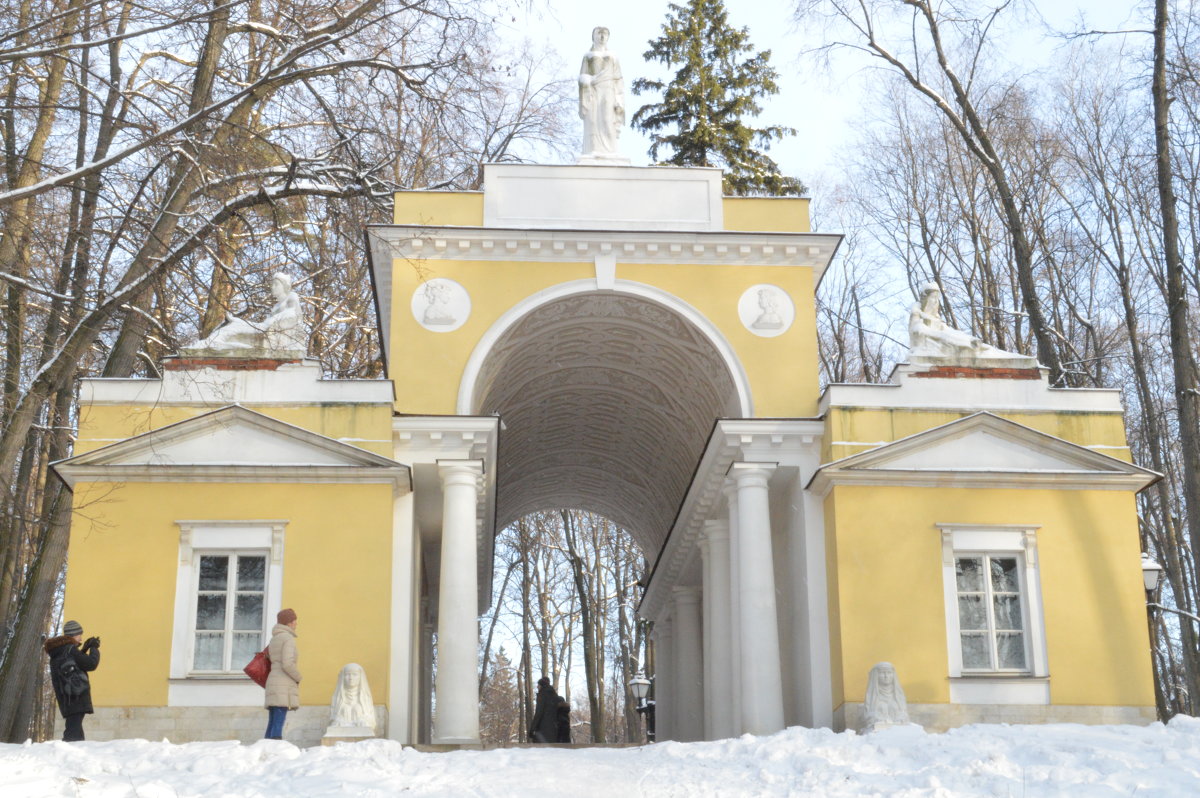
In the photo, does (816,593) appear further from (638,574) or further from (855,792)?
(638,574)

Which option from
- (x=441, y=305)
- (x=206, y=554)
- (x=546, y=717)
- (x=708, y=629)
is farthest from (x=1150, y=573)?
(x=206, y=554)

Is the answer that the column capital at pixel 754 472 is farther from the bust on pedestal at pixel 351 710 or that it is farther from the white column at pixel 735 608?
the bust on pedestal at pixel 351 710

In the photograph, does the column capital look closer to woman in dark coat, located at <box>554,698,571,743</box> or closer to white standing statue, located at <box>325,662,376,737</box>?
white standing statue, located at <box>325,662,376,737</box>

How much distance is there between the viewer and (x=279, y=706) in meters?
16.1

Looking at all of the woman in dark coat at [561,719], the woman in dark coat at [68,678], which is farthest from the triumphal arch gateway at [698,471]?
the woman in dark coat at [561,719]

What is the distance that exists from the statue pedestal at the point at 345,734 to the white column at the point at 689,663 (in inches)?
493

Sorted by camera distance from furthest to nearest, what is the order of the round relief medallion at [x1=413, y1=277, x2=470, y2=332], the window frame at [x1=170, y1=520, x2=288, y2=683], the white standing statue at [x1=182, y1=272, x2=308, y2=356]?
the round relief medallion at [x1=413, y1=277, x2=470, y2=332] < the white standing statue at [x1=182, y1=272, x2=308, y2=356] < the window frame at [x1=170, y1=520, x2=288, y2=683]

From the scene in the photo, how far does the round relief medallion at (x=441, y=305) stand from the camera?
69.9ft

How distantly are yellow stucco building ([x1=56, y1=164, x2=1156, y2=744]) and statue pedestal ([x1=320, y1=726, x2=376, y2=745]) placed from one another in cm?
81

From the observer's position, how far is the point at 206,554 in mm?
19438

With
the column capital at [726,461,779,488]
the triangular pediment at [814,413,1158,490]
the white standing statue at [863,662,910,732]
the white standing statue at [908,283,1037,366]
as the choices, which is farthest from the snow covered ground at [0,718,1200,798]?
the white standing statue at [908,283,1037,366]

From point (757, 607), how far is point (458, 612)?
13.6 feet

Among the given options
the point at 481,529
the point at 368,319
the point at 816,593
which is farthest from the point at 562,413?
the point at 816,593

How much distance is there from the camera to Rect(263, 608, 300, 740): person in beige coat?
1609cm
